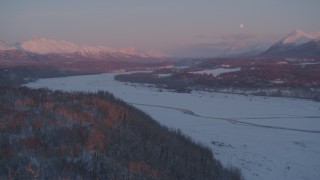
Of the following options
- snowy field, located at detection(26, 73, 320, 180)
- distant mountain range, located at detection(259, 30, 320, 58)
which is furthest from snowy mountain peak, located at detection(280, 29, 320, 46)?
snowy field, located at detection(26, 73, 320, 180)

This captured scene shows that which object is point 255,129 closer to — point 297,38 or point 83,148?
point 83,148

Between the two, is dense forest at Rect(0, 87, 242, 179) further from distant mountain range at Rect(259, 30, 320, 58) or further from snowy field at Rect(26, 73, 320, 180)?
distant mountain range at Rect(259, 30, 320, 58)

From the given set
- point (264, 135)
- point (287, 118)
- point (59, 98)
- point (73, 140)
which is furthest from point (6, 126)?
point (287, 118)

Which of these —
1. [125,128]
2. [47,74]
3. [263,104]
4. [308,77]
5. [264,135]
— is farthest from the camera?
[47,74]

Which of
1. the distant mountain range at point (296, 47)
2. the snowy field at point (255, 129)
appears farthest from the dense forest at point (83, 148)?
the distant mountain range at point (296, 47)

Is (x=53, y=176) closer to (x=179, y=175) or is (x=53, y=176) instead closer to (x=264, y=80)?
(x=179, y=175)

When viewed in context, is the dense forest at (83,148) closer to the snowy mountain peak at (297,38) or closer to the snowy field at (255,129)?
the snowy field at (255,129)

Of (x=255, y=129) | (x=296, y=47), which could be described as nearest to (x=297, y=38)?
(x=296, y=47)
